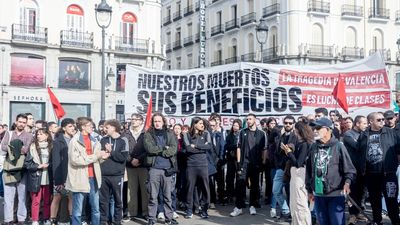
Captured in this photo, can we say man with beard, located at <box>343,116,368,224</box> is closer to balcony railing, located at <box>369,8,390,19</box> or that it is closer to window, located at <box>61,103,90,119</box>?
window, located at <box>61,103,90,119</box>

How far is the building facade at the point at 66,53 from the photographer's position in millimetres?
30250

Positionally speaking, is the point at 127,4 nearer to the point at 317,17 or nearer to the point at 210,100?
the point at 317,17

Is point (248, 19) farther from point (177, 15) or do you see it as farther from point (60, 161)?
point (60, 161)

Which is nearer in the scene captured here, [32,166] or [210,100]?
[32,166]

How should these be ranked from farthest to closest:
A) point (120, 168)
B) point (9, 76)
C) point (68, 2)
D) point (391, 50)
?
1. point (391, 50)
2. point (68, 2)
3. point (9, 76)
4. point (120, 168)

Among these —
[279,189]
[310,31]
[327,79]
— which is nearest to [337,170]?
[279,189]

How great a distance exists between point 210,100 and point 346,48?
3051 cm

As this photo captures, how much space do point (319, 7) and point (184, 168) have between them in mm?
31868

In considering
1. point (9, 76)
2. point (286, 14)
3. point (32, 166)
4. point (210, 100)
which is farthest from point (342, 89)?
point (286, 14)

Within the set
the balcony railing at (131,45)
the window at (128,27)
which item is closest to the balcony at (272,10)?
the balcony railing at (131,45)

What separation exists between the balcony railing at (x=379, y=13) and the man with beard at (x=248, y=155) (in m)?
34.2

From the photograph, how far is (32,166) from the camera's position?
811 cm

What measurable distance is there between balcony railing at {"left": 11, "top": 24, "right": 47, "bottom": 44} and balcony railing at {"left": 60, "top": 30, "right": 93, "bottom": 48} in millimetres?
1150

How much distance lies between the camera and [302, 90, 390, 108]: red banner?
10836 millimetres
